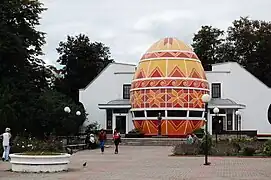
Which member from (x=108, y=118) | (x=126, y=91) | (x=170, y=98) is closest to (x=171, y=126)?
(x=170, y=98)

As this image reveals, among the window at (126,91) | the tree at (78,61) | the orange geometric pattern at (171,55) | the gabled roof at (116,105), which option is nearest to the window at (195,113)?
the orange geometric pattern at (171,55)

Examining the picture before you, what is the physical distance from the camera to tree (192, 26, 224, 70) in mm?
82162

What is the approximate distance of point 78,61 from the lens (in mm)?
79188

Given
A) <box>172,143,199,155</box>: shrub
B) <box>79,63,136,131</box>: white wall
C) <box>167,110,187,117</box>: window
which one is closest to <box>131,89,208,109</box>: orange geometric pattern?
<box>167,110,187,117</box>: window

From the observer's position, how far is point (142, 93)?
6419 cm

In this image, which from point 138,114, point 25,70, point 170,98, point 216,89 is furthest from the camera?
point 216,89

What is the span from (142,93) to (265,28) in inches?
920

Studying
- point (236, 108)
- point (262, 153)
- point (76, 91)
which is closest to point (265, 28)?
point (236, 108)

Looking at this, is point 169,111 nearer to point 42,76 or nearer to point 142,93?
point 142,93

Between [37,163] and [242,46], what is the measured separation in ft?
201

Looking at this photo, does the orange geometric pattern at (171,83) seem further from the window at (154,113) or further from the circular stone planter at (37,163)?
the circular stone planter at (37,163)

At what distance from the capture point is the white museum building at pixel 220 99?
69.5 m

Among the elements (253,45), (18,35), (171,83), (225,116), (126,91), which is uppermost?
(253,45)

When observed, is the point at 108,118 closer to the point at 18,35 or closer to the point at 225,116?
the point at 225,116
